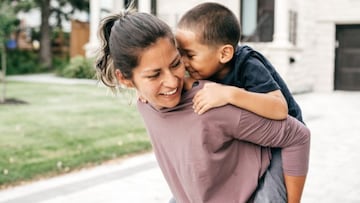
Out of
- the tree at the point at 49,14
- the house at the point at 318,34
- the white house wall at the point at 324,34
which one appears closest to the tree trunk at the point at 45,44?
the tree at the point at 49,14

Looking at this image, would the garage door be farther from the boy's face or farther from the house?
the boy's face

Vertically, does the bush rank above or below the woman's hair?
below

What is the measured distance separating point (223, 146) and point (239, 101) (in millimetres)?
153

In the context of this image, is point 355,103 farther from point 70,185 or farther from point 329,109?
point 70,185

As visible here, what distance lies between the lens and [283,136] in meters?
1.65

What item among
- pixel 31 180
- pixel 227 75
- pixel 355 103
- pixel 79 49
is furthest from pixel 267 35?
pixel 227 75

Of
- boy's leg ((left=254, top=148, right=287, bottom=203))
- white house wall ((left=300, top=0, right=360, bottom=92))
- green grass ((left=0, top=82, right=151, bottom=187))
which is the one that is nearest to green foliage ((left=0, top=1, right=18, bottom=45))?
green grass ((left=0, top=82, right=151, bottom=187))

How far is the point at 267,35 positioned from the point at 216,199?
1611cm

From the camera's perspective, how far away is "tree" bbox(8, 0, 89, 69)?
962 inches

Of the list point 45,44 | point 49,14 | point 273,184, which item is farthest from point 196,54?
point 45,44

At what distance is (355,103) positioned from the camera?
46.5 feet

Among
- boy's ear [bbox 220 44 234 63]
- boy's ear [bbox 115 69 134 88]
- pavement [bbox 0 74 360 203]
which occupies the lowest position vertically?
pavement [bbox 0 74 360 203]

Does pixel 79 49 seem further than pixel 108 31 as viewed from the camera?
A: Yes

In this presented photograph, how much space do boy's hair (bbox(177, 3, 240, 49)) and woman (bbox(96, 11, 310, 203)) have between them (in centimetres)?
10
